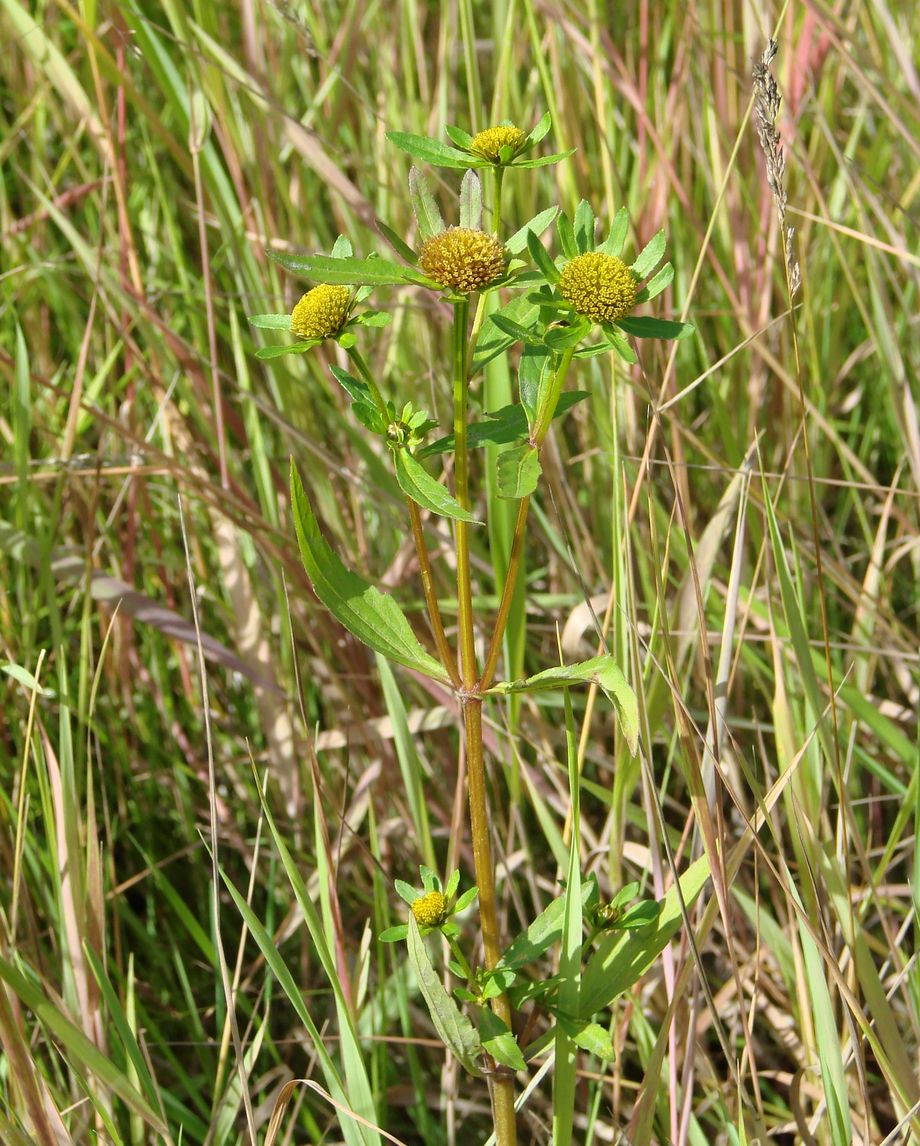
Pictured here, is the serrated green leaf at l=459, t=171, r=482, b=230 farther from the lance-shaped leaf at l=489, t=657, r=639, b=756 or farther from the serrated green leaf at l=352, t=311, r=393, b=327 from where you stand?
the lance-shaped leaf at l=489, t=657, r=639, b=756

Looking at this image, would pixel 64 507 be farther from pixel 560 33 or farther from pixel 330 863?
pixel 560 33

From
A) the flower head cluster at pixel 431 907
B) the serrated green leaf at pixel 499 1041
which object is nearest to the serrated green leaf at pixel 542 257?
the flower head cluster at pixel 431 907

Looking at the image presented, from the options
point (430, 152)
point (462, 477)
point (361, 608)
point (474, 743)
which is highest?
point (430, 152)

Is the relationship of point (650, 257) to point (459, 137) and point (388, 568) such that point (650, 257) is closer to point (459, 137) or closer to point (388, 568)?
point (459, 137)

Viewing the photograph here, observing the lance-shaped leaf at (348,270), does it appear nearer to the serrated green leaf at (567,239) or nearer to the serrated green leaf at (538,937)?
the serrated green leaf at (567,239)

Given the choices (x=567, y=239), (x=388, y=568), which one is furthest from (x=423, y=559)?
(x=388, y=568)

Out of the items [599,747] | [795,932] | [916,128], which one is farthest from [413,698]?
[916,128]
